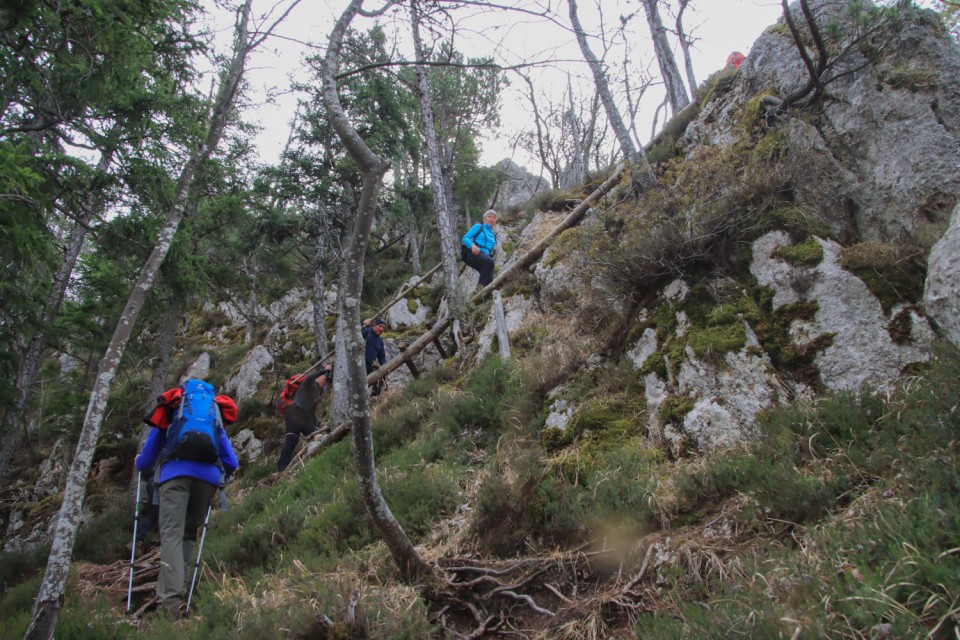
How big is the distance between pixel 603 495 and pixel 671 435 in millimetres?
922

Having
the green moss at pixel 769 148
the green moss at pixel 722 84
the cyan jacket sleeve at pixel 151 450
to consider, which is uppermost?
the green moss at pixel 722 84

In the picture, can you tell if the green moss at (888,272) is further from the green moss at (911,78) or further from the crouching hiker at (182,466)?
the crouching hiker at (182,466)

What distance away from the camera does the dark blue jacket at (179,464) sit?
5.02m

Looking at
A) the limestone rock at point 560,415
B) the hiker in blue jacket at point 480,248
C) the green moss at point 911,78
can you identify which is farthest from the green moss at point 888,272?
the hiker in blue jacket at point 480,248

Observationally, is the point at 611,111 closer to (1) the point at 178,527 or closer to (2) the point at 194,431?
(2) the point at 194,431

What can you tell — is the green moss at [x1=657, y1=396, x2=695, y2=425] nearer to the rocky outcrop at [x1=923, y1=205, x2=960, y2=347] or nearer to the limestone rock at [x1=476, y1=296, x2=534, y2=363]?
the rocky outcrop at [x1=923, y1=205, x2=960, y2=347]

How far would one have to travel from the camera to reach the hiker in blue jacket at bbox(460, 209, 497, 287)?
11633 millimetres

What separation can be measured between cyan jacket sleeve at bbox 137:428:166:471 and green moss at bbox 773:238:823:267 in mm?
6936

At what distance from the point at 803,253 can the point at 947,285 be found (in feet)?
6.24

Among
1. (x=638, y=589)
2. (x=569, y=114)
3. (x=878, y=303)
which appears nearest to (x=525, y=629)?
(x=638, y=589)

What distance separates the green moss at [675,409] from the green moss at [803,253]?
1875 millimetres

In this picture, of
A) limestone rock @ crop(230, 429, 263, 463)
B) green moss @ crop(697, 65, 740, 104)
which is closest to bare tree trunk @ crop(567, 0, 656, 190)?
green moss @ crop(697, 65, 740, 104)

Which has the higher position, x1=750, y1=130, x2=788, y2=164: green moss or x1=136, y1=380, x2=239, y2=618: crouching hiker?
x1=750, y1=130, x2=788, y2=164: green moss

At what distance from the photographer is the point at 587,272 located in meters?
6.40
